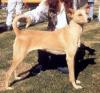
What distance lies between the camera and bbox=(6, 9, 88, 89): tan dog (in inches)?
262

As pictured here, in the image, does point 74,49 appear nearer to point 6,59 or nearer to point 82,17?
point 82,17

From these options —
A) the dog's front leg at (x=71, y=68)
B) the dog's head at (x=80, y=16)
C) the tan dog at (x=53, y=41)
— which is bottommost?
the dog's front leg at (x=71, y=68)

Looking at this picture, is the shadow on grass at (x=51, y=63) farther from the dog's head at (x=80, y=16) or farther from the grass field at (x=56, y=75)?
the dog's head at (x=80, y=16)

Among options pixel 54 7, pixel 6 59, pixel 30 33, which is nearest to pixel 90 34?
pixel 6 59

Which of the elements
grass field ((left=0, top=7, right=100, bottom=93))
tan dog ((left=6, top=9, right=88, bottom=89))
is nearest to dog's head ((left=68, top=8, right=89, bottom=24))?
tan dog ((left=6, top=9, right=88, bottom=89))

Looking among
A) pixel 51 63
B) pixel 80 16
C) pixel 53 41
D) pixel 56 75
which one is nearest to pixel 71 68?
pixel 53 41

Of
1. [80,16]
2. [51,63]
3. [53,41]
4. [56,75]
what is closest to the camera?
[80,16]

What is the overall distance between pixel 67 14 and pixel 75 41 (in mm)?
834

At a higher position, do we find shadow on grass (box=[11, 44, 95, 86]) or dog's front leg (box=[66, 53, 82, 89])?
dog's front leg (box=[66, 53, 82, 89])

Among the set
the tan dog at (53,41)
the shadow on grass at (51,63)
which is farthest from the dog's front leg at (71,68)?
the shadow on grass at (51,63)

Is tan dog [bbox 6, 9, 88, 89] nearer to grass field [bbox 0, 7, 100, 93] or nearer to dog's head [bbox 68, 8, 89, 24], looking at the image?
dog's head [bbox 68, 8, 89, 24]

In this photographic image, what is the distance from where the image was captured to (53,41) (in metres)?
6.99

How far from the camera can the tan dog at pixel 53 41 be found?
6656 mm

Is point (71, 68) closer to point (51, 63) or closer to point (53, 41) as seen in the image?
point (53, 41)
